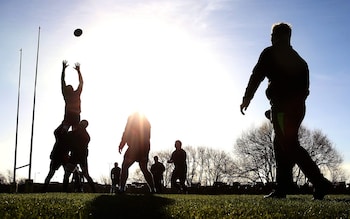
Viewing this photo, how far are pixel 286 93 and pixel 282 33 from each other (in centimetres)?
102

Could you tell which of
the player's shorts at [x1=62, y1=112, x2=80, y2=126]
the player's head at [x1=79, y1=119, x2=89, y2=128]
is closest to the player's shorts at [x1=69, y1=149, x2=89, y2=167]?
the player's head at [x1=79, y1=119, x2=89, y2=128]

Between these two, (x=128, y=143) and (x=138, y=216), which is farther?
(x=128, y=143)

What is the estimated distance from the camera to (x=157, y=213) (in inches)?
195

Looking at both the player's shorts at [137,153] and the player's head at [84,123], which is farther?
the player's head at [84,123]

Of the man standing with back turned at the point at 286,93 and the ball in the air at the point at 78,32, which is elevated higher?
the ball in the air at the point at 78,32

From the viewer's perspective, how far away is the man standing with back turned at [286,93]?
7410 millimetres

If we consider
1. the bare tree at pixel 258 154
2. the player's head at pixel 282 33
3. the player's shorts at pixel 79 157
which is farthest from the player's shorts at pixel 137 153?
the bare tree at pixel 258 154

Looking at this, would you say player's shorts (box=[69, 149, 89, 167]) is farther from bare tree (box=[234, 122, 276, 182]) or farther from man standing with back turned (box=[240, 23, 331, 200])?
bare tree (box=[234, 122, 276, 182])

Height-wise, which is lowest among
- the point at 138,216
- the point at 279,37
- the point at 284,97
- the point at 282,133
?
the point at 138,216

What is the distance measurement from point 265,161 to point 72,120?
61.8m

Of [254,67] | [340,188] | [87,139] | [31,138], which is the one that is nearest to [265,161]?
[340,188]

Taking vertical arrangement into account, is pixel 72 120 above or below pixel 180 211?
above

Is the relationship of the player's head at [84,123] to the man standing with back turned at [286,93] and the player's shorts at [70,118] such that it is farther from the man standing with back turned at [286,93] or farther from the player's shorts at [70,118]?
the man standing with back turned at [286,93]

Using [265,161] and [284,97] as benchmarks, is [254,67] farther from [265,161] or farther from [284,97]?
[265,161]
